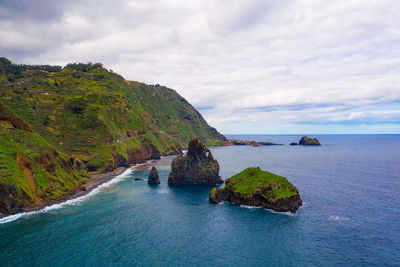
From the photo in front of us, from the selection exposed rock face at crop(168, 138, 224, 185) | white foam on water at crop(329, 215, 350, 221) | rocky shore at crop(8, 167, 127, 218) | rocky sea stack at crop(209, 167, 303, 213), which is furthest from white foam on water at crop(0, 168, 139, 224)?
white foam on water at crop(329, 215, 350, 221)

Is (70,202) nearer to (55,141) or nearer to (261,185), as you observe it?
(261,185)

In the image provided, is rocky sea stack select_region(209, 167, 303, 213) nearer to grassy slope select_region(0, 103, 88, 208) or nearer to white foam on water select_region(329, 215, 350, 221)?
white foam on water select_region(329, 215, 350, 221)

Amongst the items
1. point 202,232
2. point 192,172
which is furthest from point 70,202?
point 202,232

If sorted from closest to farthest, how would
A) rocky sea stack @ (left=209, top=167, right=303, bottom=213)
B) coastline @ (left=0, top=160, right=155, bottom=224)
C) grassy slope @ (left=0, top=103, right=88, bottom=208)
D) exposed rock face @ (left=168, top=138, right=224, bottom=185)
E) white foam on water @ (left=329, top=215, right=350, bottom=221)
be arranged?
white foam on water @ (left=329, top=215, right=350, bottom=221) → coastline @ (left=0, top=160, right=155, bottom=224) → rocky sea stack @ (left=209, top=167, right=303, bottom=213) → grassy slope @ (left=0, top=103, right=88, bottom=208) → exposed rock face @ (left=168, top=138, right=224, bottom=185)

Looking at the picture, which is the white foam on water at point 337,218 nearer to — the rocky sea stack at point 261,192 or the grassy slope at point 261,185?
the rocky sea stack at point 261,192

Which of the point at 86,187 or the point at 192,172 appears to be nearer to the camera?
the point at 86,187

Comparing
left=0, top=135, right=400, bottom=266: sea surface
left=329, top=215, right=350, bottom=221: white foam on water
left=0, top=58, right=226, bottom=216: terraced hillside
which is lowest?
left=0, top=135, right=400, bottom=266: sea surface

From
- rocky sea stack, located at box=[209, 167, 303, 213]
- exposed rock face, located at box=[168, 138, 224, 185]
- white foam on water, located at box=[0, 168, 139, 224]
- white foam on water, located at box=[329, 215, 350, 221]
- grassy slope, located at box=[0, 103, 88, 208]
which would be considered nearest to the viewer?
white foam on water, located at box=[329, 215, 350, 221]

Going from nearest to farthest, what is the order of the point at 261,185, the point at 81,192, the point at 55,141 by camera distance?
the point at 261,185 < the point at 81,192 < the point at 55,141
